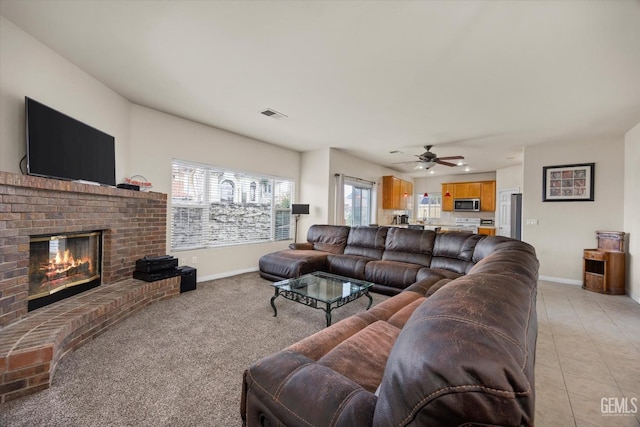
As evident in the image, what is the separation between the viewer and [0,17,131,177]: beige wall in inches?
83.5

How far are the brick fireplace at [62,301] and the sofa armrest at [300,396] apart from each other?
5.57 ft

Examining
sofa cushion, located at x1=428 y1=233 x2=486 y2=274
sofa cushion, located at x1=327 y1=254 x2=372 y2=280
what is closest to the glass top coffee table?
sofa cushion, located at x1=327 y1=254 x2=372 y2=280

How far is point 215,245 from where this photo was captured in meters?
4.68

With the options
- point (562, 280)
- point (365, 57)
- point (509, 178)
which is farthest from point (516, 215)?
point (365, 57)

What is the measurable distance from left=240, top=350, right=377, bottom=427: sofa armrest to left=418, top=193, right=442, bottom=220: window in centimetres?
940

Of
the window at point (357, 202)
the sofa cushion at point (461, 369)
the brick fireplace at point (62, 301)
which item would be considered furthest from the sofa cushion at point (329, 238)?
the sofa cushion at point (461, 369)

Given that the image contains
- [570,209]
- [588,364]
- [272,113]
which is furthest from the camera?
[570,209]

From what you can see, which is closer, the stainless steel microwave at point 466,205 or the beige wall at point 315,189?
the beige wall at point 315,189

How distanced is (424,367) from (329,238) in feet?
14.8

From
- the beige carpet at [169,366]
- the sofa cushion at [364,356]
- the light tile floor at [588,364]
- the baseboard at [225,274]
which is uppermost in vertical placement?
the sofa cushion at [364,356]

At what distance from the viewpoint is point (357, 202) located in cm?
728

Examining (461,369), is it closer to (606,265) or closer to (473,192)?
(606,265)

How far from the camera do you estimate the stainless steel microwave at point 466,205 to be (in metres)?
8.29

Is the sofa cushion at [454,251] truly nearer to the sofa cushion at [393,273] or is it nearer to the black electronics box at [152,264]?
the sofa cushion at [393,273]
